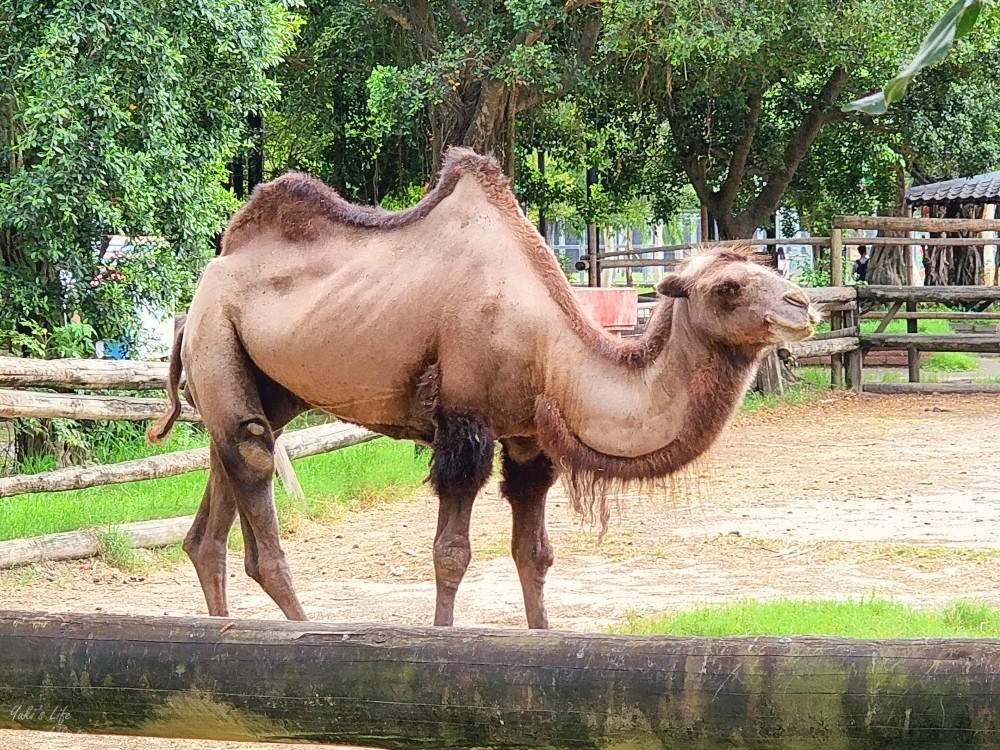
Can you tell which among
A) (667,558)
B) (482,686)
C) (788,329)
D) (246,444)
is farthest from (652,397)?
(667,558)

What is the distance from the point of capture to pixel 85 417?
349 inches

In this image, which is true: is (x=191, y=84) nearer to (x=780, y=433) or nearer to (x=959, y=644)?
(x=780, y=433)

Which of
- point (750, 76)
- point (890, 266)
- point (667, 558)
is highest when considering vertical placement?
point (750, 76)

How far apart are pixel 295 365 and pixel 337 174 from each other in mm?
16766

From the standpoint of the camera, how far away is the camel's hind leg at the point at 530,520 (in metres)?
5.59

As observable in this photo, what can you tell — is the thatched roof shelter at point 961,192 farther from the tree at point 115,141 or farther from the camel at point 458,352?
the camel at point 458,352

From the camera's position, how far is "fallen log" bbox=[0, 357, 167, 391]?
8500 millimetres

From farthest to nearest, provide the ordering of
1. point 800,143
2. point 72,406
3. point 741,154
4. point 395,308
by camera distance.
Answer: point 741,154 < point 800,143 < point 72,406 < point 395,308

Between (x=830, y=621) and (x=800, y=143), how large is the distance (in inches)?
582

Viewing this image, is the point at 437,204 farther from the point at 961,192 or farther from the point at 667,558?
the point at 961,192

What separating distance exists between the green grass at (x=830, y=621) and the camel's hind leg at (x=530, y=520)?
2.33 ft

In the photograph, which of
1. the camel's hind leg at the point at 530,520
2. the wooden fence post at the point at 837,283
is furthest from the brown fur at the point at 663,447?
the wooden fence post at the point at 837,283

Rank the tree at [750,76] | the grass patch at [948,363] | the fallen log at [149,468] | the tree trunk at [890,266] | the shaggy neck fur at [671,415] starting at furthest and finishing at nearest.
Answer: the tree trunk at [890,266] → the grass patch at [948,363] → the tree at [750,76] → the fallen log at [149,468] → the shaggy neck fur at [671,415]

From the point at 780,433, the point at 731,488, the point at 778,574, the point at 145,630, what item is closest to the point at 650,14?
the point at 780,433
